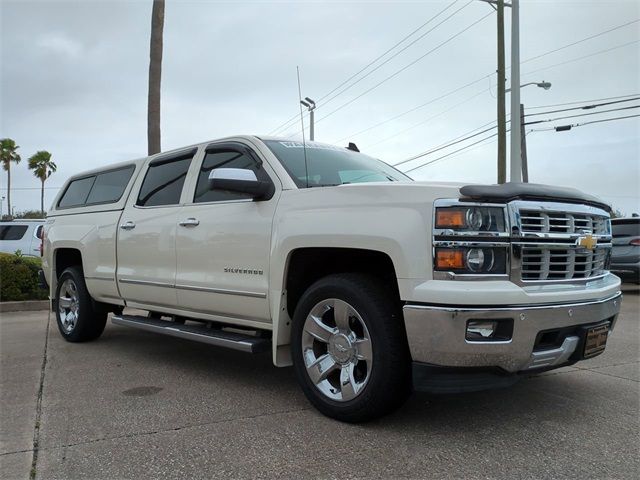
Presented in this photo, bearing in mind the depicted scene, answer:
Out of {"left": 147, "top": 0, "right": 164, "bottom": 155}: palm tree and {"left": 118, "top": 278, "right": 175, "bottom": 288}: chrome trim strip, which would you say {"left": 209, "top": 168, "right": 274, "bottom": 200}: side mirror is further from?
{"left": 147, "top": 0, "right": 164, "bottom": 155}: palm tree

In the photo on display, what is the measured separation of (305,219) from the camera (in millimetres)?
3844

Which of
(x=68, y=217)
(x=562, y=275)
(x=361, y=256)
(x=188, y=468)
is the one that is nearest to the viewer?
(x=188, y=468)

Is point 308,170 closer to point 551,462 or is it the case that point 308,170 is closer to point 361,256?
point 361,256

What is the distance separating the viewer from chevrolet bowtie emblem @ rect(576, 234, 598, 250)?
3.58 meters

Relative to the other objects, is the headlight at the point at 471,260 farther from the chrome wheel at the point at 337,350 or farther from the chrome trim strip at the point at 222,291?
the chrome trim strip at the point at 222,291

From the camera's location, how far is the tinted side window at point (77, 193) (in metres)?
6.79

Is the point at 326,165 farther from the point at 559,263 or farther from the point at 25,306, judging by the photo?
the point at 25,306

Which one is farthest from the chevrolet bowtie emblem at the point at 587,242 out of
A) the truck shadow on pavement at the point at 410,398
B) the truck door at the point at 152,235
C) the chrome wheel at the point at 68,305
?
the chrome wheel at the point at 68,305

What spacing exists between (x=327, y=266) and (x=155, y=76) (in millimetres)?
9758

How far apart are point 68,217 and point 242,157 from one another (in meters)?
3.14

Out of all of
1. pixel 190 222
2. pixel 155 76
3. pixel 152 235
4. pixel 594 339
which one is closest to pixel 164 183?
pixel 152 235

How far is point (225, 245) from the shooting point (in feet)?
14.6

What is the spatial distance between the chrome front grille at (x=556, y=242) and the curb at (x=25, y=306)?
8966 millimetres

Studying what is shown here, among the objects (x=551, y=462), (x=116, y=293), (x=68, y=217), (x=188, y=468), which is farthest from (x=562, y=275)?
(x=68, y=217)
